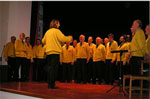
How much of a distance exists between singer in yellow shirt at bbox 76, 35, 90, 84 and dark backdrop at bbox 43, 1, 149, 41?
1496 mm

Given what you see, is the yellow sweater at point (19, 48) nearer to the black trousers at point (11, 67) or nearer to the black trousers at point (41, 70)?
the black trousers at point (11, 67)

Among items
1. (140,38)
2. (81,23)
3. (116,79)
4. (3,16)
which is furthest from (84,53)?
(3,16)

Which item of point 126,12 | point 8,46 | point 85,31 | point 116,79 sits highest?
point 126,12

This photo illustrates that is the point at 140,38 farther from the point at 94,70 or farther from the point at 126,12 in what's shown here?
the point at 126,12

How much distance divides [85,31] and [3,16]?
10.3 ft

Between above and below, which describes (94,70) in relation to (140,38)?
below

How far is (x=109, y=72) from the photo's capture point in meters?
6.57

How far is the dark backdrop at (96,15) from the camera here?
7216 millimetres

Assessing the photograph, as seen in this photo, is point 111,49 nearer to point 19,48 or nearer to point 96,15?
point 96,15

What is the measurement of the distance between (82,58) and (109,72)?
0.95m

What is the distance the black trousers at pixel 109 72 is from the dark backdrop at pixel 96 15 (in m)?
1.49

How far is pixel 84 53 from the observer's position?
6.72 metres

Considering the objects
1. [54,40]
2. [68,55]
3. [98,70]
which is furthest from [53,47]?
[68,55]

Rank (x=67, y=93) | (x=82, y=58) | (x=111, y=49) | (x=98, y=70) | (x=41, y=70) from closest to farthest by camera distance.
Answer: (x=67, y=93) → (x=111, y=49) → (x=98, y=70) → (x=82, y=58) → (x=41, y=70)
